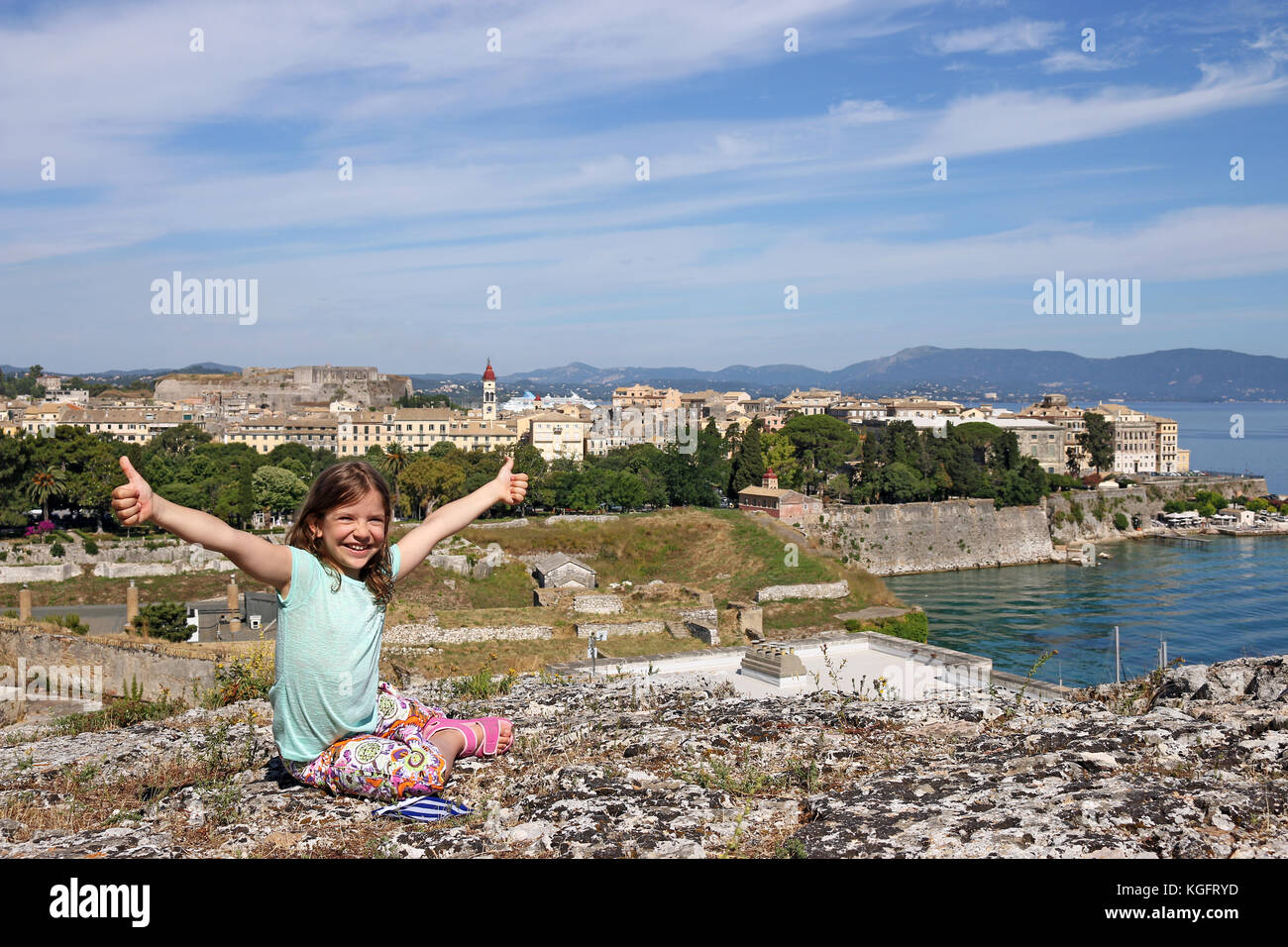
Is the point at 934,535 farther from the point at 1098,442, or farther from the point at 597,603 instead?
the point at 1098,442

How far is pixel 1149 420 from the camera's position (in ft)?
305

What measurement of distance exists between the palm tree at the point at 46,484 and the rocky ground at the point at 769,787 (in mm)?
45526

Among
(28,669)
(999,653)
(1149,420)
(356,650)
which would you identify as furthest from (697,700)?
(1149,420)

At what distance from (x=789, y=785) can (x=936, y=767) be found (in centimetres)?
59

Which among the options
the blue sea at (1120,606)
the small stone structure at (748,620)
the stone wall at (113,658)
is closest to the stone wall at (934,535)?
the blue sea at (1120,606)

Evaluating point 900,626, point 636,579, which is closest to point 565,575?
point 636,579

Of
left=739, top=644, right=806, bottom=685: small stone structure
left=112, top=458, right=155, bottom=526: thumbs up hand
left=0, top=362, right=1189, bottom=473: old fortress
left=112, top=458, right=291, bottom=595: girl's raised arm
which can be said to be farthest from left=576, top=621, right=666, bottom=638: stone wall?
left=0, top=362, right=1189, bottom=473: old fortress

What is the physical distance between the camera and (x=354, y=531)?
3396 mm

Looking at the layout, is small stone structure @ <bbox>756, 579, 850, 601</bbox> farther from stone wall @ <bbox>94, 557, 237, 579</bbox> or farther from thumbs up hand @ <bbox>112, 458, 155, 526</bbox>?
thumbs up hand @ <bbox>112, 458, 155, 526</bbox>

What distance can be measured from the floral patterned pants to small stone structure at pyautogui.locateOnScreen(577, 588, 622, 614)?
2733cm

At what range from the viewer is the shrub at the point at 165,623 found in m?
25.1

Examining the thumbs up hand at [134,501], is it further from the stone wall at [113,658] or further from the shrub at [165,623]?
the shrub at [165,623]

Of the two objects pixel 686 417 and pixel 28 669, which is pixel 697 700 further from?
pixel 686 417
